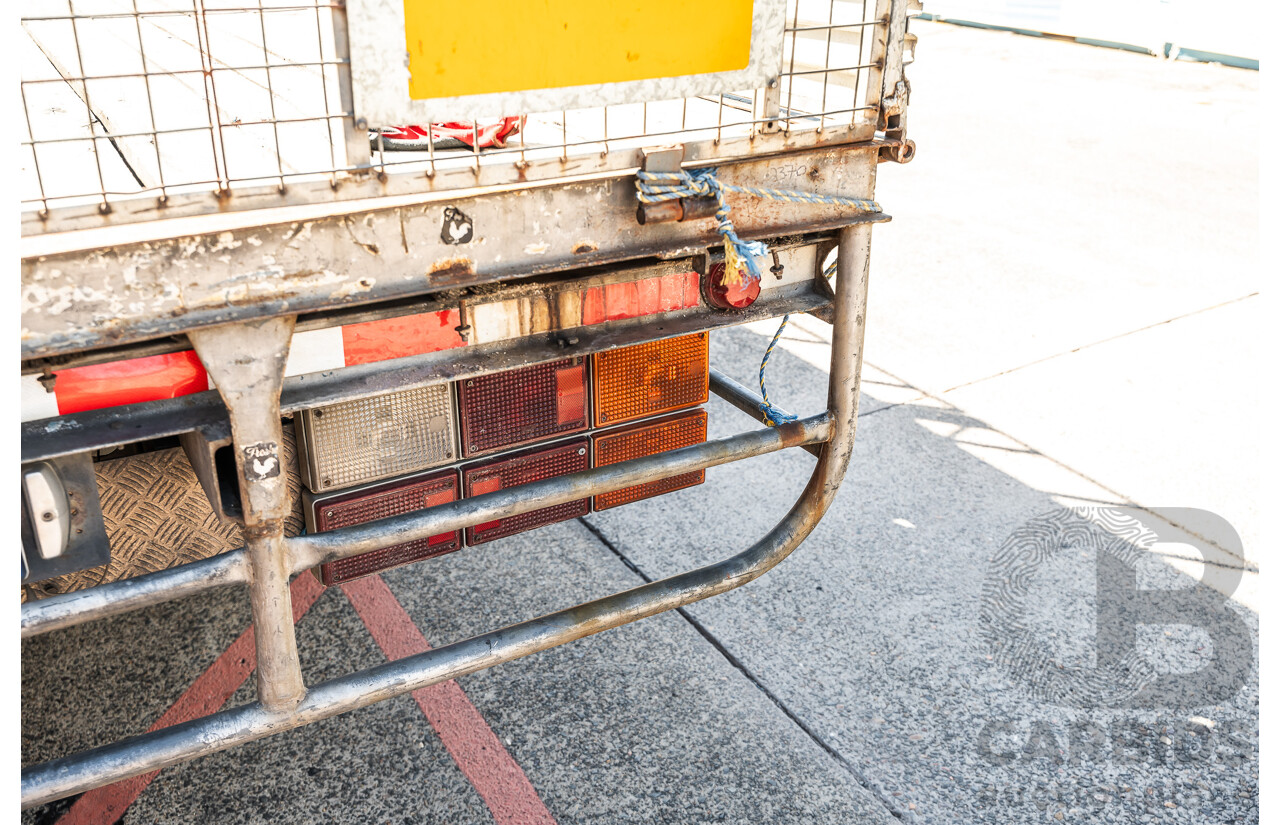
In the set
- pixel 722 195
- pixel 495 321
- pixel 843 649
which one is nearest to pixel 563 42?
pixel 722 195

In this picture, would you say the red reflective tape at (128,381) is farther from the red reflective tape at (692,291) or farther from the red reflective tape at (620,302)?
the red reflective tape at (692,291)

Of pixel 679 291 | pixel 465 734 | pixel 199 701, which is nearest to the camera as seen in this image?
pixel 679 291

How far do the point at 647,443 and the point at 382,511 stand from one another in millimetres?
717

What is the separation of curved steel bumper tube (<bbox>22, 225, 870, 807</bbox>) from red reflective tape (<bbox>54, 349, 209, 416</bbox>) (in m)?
0.39

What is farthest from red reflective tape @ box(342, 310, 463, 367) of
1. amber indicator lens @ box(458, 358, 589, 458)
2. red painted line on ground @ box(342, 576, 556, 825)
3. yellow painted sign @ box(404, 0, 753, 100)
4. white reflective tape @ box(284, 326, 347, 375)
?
red painted line on ground @ box(342, 576, 556, 825)

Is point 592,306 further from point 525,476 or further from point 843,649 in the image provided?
point 843,649

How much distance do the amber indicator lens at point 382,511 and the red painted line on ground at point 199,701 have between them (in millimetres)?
514

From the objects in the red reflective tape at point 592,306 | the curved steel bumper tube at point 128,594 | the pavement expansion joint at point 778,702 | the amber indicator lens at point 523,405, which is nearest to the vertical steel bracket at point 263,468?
the curved steel bumper tube at point 128,594

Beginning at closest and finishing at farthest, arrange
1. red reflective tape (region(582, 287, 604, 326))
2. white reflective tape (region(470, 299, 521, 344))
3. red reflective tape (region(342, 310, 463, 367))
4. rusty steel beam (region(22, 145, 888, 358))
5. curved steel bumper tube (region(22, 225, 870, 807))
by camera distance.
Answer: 1. rusty steel beam (region(22, 145, 888, 358))
2. curved steel bumper tube (region(22, 225, 870, 807))
3. red reflective tape (region(342, 310, 463, 367))
4. white reflective tape (region(470, 299, 521, 344))
5. red reflective tape (region(582, 287, 604, 326))

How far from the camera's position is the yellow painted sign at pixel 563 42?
1841 millimetres

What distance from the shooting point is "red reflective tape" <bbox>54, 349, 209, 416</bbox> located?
6.02 feet

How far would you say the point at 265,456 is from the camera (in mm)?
1951

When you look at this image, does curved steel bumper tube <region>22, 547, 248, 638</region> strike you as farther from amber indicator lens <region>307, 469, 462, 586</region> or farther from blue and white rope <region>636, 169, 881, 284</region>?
blue and white rope <region>636, 169, 881, 284</region>

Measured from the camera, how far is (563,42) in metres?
1.97
